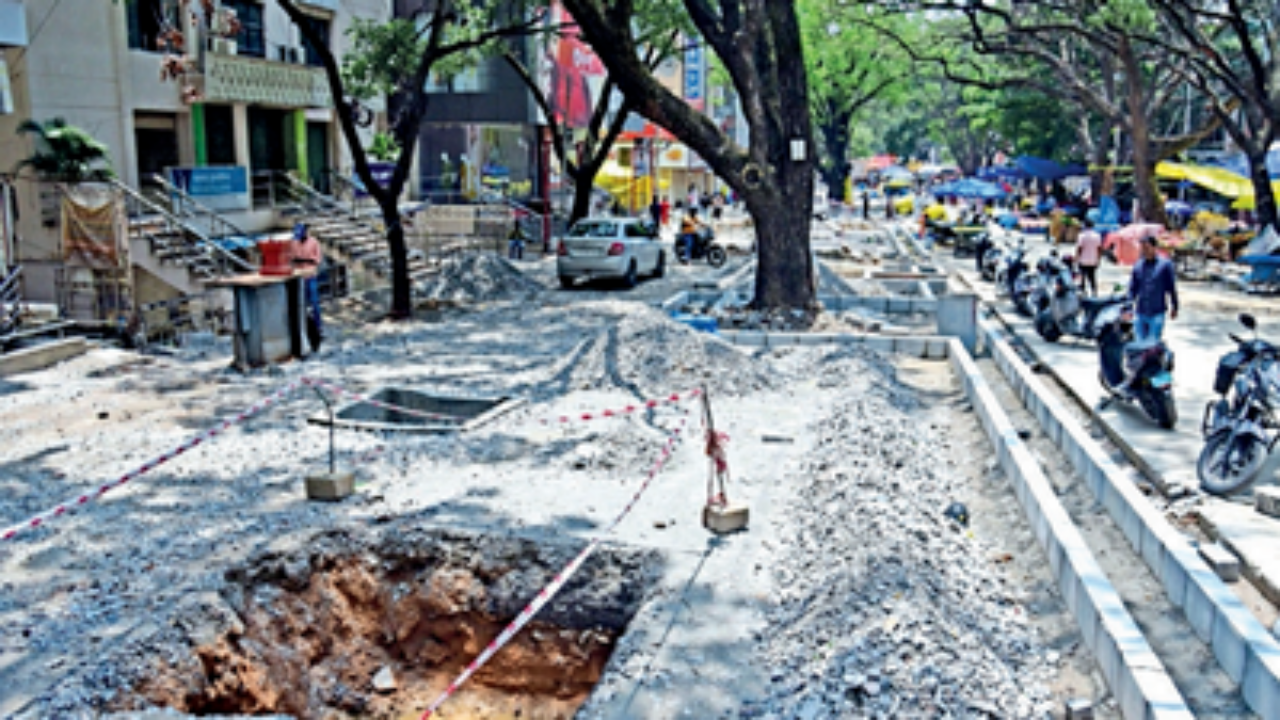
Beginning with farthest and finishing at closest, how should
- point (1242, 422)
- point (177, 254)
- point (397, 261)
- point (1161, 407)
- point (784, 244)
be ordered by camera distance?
point (177, 254) → point (397, 261) → point (784, 244) → point (1161, 407) → point (1242, 422)

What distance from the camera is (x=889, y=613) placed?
6207mm

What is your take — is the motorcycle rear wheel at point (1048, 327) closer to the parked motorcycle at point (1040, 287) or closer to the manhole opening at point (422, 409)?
the parked motorcycle at point (1040, 287)

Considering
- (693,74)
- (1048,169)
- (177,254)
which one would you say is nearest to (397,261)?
(177,254)

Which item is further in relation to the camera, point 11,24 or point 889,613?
point 11,24

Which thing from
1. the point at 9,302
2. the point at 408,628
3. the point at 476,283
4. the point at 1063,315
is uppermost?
the point at 9,302

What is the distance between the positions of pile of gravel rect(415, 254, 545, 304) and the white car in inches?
34.2

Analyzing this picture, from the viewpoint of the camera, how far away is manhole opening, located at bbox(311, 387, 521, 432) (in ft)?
39.0

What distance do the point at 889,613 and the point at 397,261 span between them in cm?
1492

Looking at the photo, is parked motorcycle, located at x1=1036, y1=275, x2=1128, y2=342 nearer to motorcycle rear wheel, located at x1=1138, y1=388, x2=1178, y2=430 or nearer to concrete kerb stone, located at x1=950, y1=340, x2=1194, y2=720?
motorcycle rear wheel, located at x1=1138, y1=388, x2=1178, y2=430

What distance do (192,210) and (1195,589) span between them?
20457mm

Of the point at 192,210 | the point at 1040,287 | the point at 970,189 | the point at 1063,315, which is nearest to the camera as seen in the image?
the point at 1063,315

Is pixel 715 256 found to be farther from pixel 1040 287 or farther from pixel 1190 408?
pixel 1190 408

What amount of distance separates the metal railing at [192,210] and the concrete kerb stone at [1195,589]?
55.5 ft

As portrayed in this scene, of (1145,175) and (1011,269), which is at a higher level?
(1145,175)
